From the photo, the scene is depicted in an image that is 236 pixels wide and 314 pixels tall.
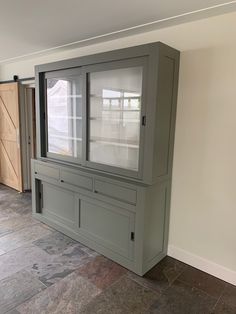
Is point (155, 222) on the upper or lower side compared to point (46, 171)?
lower

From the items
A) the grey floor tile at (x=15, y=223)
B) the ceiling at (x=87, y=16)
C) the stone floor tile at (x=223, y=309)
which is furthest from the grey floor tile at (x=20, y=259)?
the ceiling at (x=87, y=16)

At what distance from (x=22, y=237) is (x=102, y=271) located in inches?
49.1

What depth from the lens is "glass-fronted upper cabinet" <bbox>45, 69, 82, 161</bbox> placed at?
9.96ft

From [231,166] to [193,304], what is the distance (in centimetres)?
124

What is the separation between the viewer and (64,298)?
2066mm

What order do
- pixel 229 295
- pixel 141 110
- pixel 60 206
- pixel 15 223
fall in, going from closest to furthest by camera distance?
pixel 229 295, pixel 141 110, pixel 60 206, pixel 15 223

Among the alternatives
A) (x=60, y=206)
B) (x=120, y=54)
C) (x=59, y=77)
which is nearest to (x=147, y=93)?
(x=120, y=54)

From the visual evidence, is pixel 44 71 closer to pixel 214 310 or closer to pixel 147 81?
pixel 147 81

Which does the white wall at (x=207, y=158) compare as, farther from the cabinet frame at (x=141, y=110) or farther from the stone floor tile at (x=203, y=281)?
the cabinet frame at (x=141, y=110)

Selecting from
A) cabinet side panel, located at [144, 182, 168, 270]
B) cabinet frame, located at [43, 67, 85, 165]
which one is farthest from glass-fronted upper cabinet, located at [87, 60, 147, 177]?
cabinet side panel, located at [144, 182, 168, 270]

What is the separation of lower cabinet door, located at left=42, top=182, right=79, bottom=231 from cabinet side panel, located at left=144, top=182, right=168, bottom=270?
100 centimetres

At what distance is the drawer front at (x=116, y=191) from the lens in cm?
233

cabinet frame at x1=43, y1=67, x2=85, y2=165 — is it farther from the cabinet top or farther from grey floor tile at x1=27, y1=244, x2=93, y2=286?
grey floor tile at x1=27, y1=244, x2=93, y2=286

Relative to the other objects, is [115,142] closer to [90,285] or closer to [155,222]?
[155,222]
